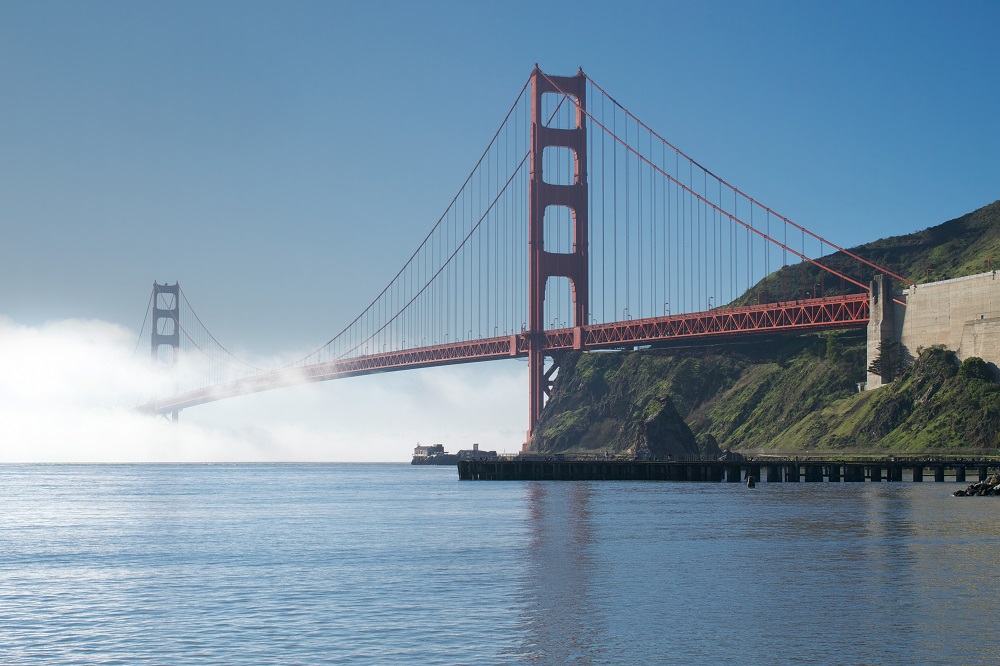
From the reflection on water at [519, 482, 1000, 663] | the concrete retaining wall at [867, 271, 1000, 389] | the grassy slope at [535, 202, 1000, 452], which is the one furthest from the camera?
the grassy slope at [535, 202, 1000, 452]

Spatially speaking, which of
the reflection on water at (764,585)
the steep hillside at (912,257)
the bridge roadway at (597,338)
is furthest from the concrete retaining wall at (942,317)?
the reflection on water at (764,585)

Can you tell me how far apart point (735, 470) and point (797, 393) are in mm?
38383

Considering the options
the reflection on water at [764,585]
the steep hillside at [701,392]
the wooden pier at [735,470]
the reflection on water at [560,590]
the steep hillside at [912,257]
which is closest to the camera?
the reflection on water at [764,585]

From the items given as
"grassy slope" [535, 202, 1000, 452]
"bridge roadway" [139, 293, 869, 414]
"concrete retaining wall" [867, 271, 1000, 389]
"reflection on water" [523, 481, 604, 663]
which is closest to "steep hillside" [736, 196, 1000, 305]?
"grassy slope" [535, 202, 1000, 452]

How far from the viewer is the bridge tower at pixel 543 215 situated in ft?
507

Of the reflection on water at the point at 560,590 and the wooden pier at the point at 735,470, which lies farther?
the wooden pier at the point at 735,470

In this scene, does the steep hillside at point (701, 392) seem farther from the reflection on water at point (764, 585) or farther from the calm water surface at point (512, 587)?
the calm water surface at point (512, 587)

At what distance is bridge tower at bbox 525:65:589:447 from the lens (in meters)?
155

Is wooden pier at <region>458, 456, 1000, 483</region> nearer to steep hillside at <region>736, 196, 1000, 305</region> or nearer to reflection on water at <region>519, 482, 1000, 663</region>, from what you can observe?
reflection on water at <region>519, 482, 1000, 663</region>

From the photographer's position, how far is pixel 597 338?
483 feet

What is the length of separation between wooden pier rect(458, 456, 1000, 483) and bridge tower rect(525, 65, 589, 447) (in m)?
27.1

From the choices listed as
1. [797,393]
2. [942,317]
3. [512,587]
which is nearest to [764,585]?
[512,587]

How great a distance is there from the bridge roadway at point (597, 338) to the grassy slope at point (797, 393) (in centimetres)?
772

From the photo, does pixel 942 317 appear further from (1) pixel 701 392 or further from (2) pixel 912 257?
(2) pixel 912 257
